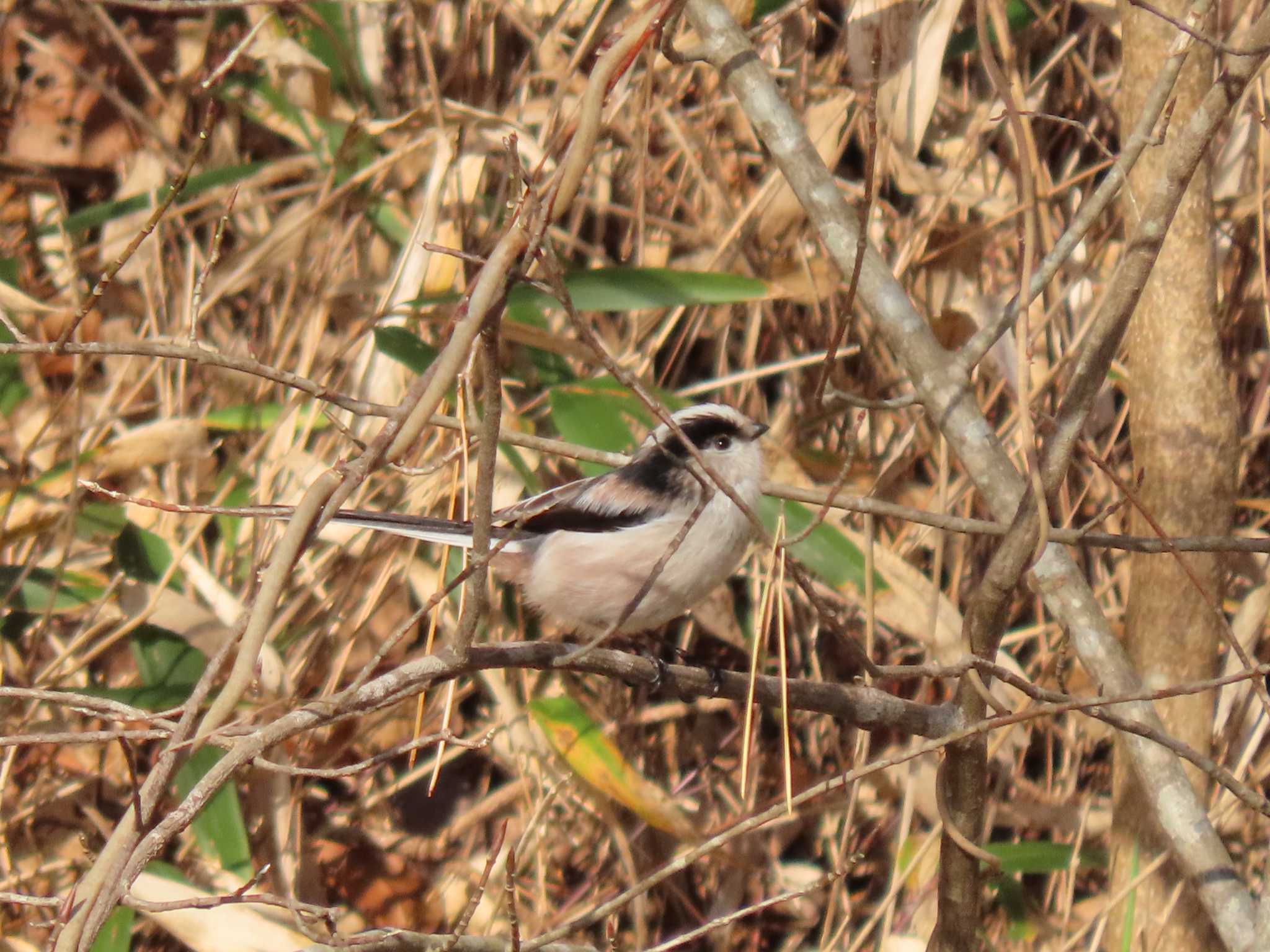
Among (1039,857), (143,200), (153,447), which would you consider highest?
(143,200)

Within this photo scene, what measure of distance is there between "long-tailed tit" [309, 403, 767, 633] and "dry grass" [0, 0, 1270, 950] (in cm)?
36

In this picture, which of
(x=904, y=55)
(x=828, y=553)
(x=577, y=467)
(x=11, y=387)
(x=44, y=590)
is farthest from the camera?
(x=11, y=387)

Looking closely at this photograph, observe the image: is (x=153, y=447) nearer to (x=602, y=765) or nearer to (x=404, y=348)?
(x=404, y=348)

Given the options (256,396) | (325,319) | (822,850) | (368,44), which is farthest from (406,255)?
(822,850)

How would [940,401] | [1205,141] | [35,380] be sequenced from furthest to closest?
[35,380]
[940,401]
[1205,141]

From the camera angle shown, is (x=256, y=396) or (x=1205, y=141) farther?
(x=256, y=396)

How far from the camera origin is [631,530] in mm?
3506

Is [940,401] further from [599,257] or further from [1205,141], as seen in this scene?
[599,257]

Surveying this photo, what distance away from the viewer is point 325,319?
435cm

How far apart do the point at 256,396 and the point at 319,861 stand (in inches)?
59.6

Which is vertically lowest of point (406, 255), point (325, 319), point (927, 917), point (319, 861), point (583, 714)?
point (319, 861)

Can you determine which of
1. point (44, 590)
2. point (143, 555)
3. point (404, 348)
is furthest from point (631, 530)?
point (44, 590)

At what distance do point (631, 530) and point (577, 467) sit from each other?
0.75 meters

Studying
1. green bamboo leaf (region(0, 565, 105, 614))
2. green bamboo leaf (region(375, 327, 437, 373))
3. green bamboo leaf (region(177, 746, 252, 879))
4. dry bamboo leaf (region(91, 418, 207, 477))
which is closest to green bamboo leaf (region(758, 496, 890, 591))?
green bamboo leaf (region(375, 327, 437, 373))
